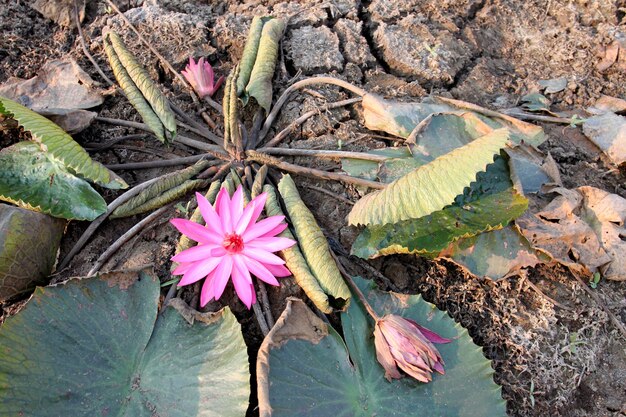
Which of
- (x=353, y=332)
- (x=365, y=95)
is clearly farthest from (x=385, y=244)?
(x=365, y=95)

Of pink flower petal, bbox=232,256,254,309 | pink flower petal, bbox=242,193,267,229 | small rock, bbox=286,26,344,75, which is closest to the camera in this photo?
pink flower petal, bbox=232,256,254,309

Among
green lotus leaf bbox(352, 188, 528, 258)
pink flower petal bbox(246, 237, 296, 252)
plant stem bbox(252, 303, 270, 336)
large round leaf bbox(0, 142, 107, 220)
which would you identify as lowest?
plant stem bbox(252, 303, 270, 336)

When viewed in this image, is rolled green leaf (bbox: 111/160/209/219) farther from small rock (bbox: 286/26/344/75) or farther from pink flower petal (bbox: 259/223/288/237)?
small rock (bbox: 286/26/344/75)

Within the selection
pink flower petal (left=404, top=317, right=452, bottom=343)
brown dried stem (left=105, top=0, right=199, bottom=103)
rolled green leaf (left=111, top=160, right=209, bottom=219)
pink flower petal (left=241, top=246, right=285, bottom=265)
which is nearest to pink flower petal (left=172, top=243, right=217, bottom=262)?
pink flower petal (left=241, top=246, right=285, bottom=265)

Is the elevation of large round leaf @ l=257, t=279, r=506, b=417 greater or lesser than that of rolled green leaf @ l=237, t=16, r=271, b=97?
lesser

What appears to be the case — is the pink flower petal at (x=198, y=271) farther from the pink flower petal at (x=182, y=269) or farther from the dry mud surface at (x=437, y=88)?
the dry mud surface at (x=437, y=88)

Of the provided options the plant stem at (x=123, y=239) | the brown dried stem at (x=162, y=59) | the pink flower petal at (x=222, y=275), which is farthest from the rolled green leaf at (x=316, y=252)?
the brown dried stem at (x=162, y=59)

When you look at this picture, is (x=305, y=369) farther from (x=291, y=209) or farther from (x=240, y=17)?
(x=240, y=17)

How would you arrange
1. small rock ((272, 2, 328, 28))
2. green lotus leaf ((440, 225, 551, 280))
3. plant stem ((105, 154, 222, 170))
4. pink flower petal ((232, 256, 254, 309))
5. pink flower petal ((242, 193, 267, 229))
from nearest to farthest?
pink flower petal ((232, 256, 254, 309))
pink flower petal ((242, 193, 267, 229))
green lotus leaf ((440, 225, 551, 280))
plant stem ((105, 154, 222, 170))
small rock ((272, 2, 328, 28))
